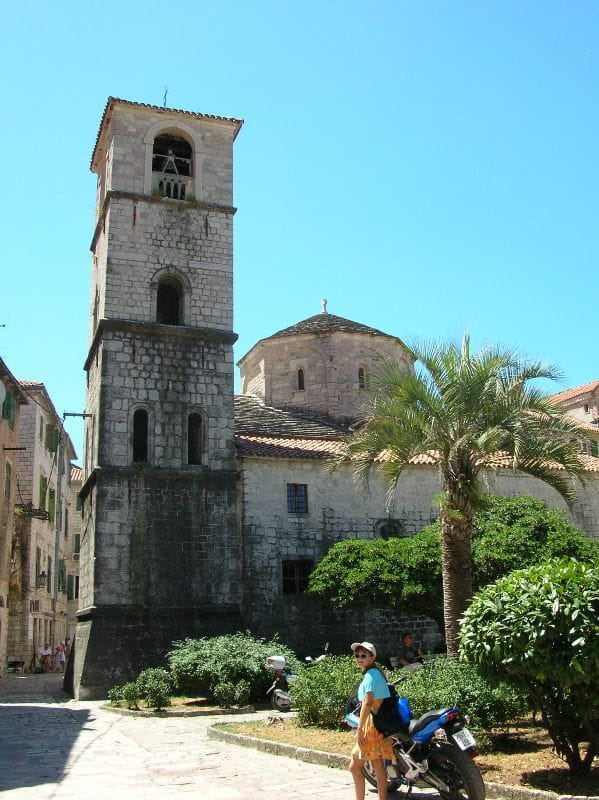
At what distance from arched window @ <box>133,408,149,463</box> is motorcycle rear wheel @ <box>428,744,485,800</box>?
51.5 feet

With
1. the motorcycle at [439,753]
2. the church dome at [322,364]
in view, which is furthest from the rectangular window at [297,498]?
the motorcycle at [439,753]

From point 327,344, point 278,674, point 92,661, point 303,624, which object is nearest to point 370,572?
point 303,624

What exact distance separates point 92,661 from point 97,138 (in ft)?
55.7

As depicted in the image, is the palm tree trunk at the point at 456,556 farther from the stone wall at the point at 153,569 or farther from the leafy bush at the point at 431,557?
the stone wall at the point at 153,569

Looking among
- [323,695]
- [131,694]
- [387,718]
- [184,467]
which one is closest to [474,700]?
[323,695]

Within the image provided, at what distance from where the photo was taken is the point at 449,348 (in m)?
14.6

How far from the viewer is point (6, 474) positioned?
1152 inches

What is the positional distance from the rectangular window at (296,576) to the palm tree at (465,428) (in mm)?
9793

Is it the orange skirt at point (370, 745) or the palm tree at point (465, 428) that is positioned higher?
the palm tree at point (465, 428)

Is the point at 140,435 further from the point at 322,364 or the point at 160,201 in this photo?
the point at 322,364

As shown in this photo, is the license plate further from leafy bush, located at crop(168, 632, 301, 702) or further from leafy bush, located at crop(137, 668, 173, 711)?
leafy bush, located at crop(137, 668, 173, 711)

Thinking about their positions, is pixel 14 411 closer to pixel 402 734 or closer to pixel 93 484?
pixel 93 484

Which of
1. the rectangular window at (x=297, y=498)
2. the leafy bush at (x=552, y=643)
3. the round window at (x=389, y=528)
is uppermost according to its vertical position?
the rectangular window at (x=297, y=498)

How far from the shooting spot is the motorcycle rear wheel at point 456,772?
707 cm
